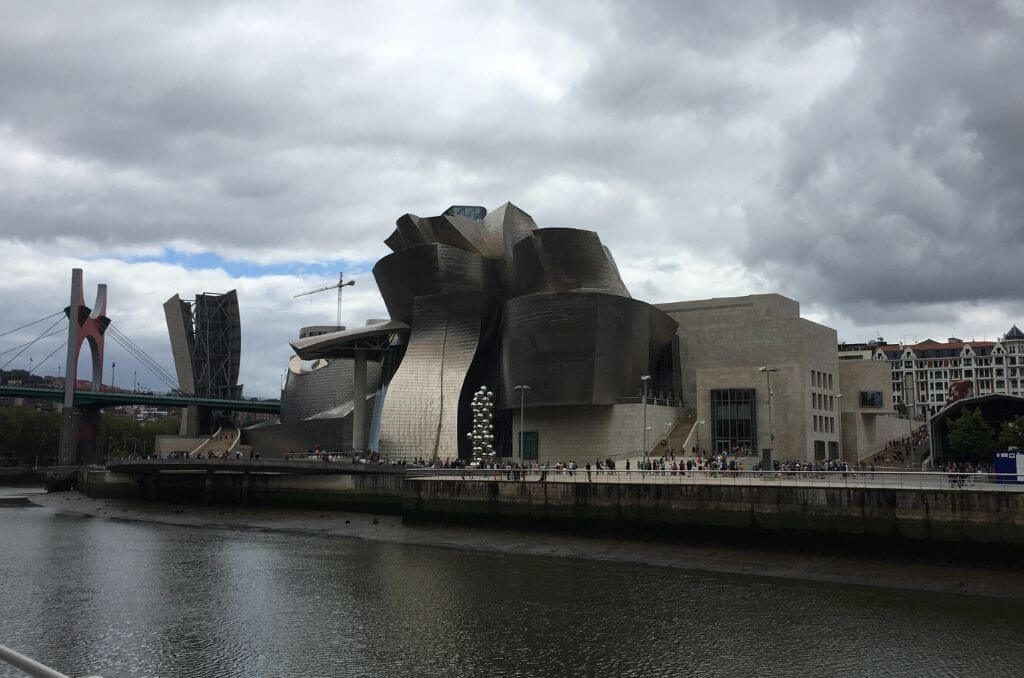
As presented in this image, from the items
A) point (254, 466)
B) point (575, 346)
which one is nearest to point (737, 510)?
point (575, 346)

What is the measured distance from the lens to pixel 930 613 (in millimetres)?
19375

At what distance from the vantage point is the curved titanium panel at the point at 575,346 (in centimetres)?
5166

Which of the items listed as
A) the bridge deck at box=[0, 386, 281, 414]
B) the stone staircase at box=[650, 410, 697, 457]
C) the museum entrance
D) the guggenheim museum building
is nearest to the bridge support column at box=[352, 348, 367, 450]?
the guggenheim museum building

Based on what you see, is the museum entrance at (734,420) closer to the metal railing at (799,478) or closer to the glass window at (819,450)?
the glass window at (819,450)

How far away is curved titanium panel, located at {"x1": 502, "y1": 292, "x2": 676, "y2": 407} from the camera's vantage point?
51656 millimetres

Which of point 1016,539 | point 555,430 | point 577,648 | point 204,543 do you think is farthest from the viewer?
point 555,430

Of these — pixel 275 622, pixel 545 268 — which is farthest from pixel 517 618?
pixel 545 268

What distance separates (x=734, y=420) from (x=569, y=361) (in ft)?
35.2

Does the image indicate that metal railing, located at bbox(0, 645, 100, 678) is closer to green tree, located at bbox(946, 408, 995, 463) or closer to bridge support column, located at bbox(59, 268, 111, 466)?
green tree, located at bbox(946, 408, 995, 463)

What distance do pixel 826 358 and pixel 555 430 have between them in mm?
19128

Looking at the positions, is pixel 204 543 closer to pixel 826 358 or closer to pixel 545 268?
pixel 545 268

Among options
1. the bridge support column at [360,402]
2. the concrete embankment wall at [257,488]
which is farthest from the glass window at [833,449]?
the bridge support column at [360,402]

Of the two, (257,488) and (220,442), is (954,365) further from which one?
(257,488)

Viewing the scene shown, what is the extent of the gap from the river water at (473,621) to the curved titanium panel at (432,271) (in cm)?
3069
